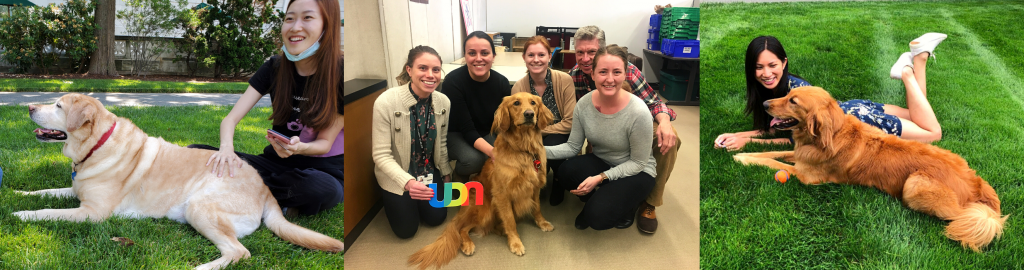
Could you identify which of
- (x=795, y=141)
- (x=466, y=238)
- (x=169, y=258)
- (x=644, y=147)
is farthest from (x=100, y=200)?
(x=795, y=141)

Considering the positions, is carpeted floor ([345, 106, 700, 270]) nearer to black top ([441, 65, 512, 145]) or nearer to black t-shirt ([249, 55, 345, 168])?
black top ([441, 65, 512, 145])

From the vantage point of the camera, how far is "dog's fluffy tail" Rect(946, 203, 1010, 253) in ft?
5.12

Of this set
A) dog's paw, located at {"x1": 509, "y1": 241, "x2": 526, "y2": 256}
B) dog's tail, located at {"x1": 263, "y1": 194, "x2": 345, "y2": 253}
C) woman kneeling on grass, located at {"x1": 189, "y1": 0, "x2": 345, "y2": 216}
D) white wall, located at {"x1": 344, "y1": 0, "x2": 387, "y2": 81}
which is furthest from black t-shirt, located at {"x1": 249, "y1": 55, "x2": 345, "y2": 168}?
dog's paw, located at {"x1": 509, "y1": 241, "x2": 526, "y2": 256}

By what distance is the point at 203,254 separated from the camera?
7.54 feet

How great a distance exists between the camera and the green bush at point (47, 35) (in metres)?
2.57

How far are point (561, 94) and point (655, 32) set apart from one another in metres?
0.39

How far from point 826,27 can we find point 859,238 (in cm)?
84

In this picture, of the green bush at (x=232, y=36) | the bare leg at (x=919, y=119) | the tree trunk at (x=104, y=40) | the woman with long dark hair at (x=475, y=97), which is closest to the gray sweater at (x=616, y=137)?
the woman with long dark hair at (x=475, y=97)

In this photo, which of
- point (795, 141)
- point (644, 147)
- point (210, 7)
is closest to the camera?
point (644, 147)

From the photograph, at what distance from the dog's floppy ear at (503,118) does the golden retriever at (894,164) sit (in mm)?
967

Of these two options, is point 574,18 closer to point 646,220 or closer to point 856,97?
point 646,220

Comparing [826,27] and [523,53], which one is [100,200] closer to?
[523,53]

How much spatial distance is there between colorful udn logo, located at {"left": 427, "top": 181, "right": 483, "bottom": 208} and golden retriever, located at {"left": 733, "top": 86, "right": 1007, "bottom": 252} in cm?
109

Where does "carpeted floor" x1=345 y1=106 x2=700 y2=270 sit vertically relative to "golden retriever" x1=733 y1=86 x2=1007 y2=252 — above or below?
below
